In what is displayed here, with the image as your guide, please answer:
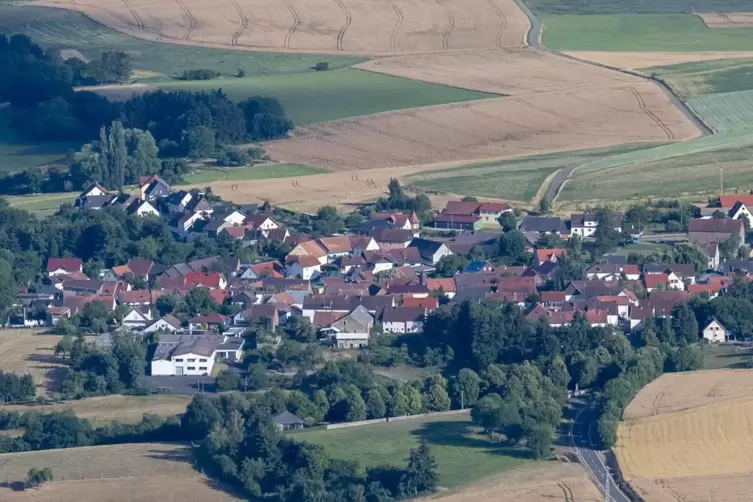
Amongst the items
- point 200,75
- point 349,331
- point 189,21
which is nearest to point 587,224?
point 349,331

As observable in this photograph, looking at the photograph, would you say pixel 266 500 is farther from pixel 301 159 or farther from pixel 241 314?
pixel 301 159

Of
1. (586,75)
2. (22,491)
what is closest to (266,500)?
(22,491)

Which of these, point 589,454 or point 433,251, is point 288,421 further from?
point 433,251

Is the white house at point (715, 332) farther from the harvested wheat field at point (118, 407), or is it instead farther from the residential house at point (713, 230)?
the harvested wheat field at point (118, 407)

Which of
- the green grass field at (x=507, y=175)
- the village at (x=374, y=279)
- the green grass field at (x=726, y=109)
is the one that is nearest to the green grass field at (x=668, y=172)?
the green grass field at (x=507, y=175)

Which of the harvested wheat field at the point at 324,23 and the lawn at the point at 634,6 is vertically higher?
the lawn at the point at 634,6

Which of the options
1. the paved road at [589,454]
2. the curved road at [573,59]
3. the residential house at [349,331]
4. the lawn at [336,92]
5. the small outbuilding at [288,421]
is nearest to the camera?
the paved road at [589,454]

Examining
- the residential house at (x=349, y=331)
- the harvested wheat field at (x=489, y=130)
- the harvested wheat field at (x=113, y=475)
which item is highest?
the harvested wheat field at (x=489, y=130)
